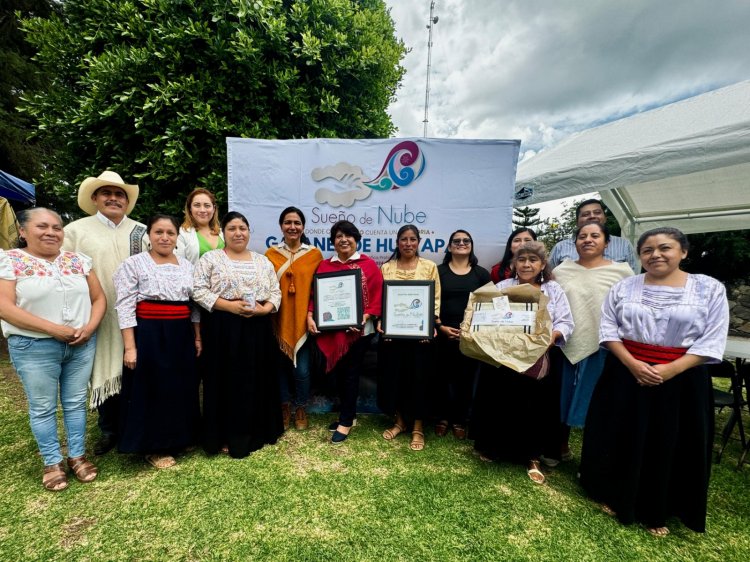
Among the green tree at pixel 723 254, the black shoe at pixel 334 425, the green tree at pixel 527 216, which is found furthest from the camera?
the green tree at pixel 527 216

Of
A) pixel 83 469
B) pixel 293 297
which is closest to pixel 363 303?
pixel 293 297

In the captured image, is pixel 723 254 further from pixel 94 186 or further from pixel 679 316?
pixel 94 186

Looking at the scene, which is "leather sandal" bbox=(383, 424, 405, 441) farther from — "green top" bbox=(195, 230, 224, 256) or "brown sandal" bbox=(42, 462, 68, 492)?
"brown sandal" bbox=(42, 462, 68, 492)

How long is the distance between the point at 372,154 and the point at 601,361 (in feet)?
9.58

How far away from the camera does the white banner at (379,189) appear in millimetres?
3592

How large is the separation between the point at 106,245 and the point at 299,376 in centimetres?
196

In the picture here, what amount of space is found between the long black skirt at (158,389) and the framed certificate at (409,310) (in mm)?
1657

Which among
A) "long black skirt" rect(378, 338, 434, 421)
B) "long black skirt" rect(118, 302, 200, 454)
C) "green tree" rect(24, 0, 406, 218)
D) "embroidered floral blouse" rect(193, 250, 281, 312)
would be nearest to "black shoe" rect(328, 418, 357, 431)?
"long black skirt" rect(378, 338, 434, 421)

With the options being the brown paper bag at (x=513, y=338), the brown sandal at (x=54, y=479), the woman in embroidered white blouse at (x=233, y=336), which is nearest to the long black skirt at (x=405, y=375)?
the brown paper bag at (x=513, y=338)

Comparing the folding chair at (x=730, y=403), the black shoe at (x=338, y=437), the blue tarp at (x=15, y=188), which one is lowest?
the black shoe at (x=338, y=437)

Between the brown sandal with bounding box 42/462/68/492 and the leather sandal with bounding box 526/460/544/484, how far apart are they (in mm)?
3444

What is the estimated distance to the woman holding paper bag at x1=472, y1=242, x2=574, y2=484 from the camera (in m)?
2.57

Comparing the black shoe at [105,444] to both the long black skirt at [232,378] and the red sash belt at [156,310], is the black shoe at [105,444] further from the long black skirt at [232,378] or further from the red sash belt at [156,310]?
the red sash belt at [156,310]

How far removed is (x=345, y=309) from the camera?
9.84 feet
